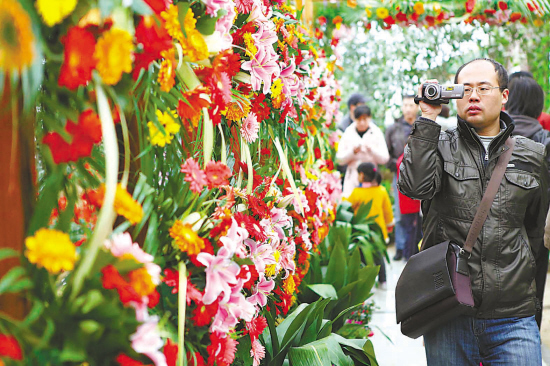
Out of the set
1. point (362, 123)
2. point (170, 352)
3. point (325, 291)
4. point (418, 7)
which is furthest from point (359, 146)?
point (170, 352)

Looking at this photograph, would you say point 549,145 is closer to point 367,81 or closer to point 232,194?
point 232,194

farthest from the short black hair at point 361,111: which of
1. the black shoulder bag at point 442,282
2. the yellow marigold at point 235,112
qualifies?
the yellow marigold at point 235,112

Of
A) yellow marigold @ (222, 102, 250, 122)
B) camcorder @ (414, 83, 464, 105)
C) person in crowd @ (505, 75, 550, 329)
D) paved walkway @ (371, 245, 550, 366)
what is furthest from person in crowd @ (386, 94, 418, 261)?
yellow marigold @ (222, 102, 250, 122)

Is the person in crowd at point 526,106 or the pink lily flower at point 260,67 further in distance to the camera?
the person in crowd at point 526,106

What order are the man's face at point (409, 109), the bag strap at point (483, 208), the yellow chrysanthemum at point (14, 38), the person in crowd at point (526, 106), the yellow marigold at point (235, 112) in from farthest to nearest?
1. the man's face at point (409, 109)
2. the person in crowd at point (526, 106)
3. the bag strap at point (483, 208)
4. the yellow marigold at point (235, 112)
5. the yellow chrysanthemum at point (14, 38)

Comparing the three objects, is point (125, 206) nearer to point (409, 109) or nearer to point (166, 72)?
point (166, 72)

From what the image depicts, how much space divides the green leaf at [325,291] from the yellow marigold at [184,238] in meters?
1.87

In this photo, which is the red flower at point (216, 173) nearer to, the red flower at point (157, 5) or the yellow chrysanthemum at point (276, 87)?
the red flower at point (157, 5)

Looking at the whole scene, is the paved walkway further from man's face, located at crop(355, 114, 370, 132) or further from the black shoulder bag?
man's face, located at crop(355, 114, 370, 132)

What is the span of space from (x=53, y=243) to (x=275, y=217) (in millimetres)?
1208

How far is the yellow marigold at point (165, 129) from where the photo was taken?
1.22m

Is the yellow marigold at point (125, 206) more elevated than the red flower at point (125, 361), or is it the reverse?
the yellow marigold at point (125, 206)

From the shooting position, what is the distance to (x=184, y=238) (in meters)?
1.26

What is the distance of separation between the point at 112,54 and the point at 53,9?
4.6 inches
